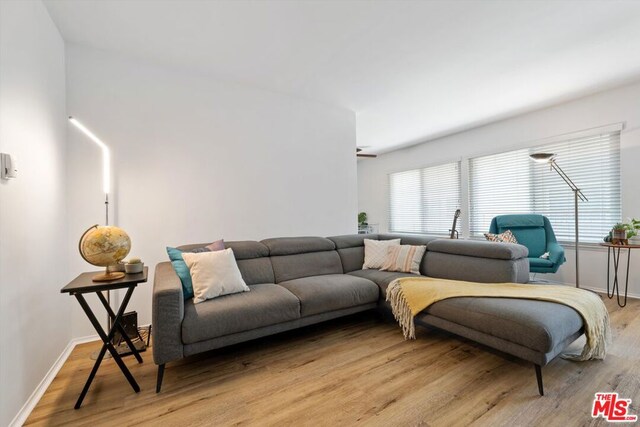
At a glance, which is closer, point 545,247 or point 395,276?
point 395,276

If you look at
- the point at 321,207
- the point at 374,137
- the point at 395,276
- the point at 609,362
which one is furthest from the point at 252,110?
the point at 609,362

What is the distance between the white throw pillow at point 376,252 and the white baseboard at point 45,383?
2738 mm

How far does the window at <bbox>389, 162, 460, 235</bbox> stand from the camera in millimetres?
5574

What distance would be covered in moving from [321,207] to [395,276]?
1507mm

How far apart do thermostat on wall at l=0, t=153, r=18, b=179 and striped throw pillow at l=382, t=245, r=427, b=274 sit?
3.00m

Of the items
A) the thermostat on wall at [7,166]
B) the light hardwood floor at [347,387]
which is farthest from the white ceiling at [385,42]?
the light hardwood floor at [347,387]

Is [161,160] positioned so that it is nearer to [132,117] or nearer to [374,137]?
[132,117]

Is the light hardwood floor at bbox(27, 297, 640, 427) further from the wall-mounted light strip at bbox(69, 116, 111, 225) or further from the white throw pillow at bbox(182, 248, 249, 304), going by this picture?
the wall-mounted light strip at bbox(69, 116, 111, 225)

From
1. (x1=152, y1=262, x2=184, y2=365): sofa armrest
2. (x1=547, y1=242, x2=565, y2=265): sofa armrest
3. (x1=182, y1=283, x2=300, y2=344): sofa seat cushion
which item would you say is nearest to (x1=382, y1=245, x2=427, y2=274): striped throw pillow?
(x1=182, y1=283, x2=300, y2=344): sofa seat cushion

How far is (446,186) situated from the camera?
18.5 ft

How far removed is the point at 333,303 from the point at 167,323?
1287 millimetres

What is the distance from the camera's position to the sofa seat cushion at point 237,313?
1941 millimetres

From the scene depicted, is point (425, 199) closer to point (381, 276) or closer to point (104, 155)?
point (381, 276)

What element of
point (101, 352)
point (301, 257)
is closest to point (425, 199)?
point (301, 257)
